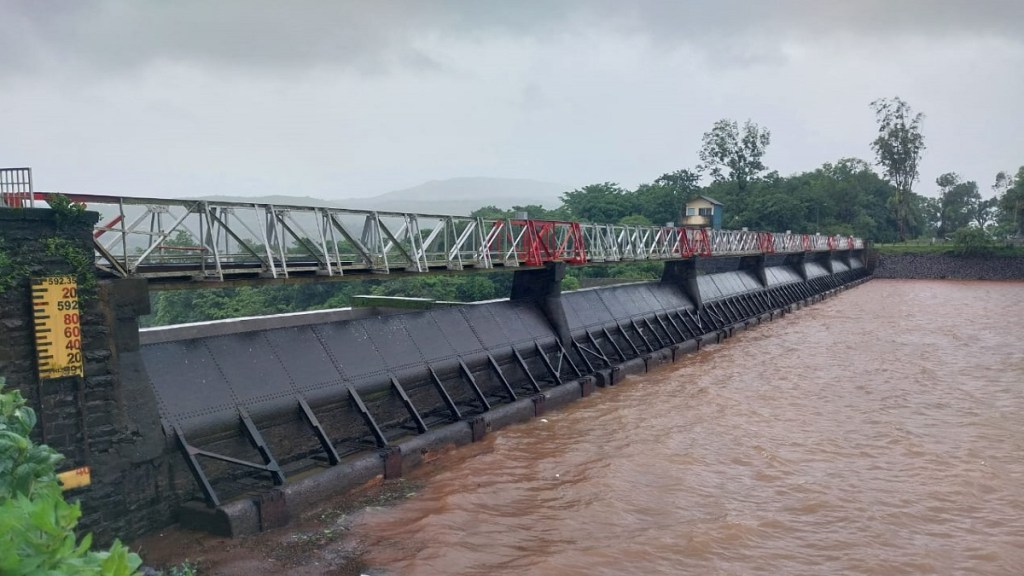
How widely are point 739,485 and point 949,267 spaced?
219 ft

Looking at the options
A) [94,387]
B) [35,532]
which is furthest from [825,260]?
[35,532]

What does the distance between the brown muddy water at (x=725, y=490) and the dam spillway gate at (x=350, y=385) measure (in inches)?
22.2

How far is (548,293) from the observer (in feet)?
62.2

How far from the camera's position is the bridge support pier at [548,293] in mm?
18750

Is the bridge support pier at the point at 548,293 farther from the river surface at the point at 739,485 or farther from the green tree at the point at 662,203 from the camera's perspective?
the green tree at the point at 662,203

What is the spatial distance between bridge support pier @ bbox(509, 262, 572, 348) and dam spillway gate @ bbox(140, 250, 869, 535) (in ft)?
0.10

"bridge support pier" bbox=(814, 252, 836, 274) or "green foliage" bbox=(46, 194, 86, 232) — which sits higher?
"green foliage" bbox=(46, 194, 86, 232)

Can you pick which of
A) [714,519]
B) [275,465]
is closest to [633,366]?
[714,519]

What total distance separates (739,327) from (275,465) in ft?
75.8

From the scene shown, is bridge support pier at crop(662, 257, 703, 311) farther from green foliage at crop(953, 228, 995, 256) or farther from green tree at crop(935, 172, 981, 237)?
green tree at crop(935, 172, 981, 237)

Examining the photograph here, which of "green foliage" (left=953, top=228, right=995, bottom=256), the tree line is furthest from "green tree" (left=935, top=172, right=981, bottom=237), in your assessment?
"green foliage" (left=953, top=228, right=995, bottom=256)

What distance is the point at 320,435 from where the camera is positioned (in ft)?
35.4

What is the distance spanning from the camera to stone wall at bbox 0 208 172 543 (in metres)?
7.64

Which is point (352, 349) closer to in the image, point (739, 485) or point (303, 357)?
point (303, 357)
